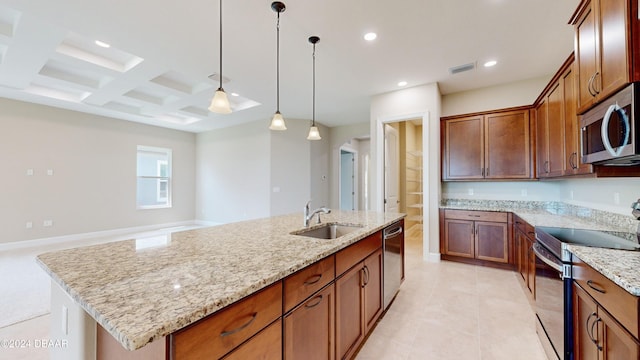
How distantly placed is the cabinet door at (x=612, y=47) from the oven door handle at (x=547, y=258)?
1042 millimetres

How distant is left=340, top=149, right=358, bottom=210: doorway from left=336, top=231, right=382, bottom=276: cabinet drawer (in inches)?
239

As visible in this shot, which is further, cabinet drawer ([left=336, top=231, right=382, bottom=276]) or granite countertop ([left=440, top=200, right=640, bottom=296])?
cabinet drawer ([left=336, top=231, right=382, bottom=276])

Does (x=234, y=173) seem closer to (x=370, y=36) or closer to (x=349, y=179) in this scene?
(x=349, y=179)

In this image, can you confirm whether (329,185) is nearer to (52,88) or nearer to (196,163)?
(196,163)

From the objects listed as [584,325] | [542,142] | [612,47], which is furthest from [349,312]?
[542,142]

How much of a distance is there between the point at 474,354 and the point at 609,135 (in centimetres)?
168

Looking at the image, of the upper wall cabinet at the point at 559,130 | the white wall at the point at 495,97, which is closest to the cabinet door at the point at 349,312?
the upper wall cabinet at the point at 559,130

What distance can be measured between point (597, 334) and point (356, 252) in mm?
1228

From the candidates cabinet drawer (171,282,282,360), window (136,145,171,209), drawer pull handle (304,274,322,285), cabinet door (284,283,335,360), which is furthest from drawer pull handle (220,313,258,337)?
window (136,145,171,209)

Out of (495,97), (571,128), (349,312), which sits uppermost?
(495,97)

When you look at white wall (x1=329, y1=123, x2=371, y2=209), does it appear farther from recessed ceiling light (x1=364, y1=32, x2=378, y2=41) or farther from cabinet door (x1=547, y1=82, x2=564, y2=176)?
cabinet door (x1=547, y1=82, x2=564, y2=176)

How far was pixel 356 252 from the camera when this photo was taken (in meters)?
1.80

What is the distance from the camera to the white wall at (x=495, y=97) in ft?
12.6

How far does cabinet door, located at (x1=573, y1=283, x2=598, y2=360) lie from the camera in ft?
4.11
